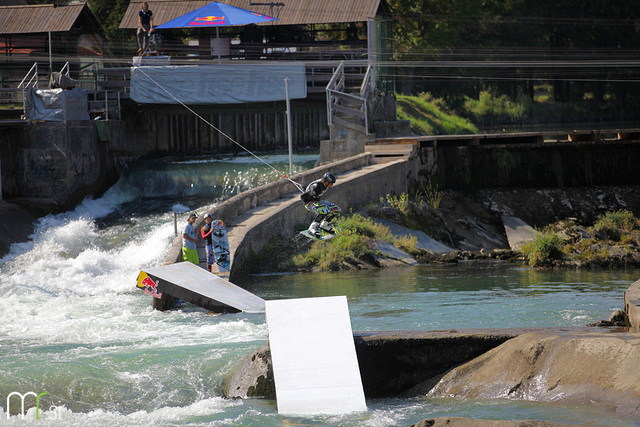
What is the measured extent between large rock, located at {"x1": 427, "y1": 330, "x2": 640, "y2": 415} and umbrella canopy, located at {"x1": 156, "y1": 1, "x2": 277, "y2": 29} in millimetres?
25680

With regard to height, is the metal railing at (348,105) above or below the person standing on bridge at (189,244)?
above

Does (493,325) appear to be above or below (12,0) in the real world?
below

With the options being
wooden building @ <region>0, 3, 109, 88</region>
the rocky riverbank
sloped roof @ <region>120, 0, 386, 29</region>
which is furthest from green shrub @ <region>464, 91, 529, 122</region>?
the rocky riverbank

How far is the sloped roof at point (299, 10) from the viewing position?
35531 millimetres

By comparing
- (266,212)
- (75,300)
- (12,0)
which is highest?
(12,0)

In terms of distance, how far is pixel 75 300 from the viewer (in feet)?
62.4

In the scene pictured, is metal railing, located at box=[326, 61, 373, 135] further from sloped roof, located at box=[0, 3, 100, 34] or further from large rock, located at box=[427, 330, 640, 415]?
large rock, located at box=[427, 330, 640, 415]

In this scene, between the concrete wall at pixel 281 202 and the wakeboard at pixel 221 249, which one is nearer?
the wakeboard at pixel 221 249

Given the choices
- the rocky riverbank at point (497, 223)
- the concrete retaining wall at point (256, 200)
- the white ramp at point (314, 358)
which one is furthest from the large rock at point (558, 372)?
the rocky riverbank at point (497, 223)

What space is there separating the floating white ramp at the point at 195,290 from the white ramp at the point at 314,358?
3904mm

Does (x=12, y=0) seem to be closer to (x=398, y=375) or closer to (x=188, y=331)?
(x=188, y=331)

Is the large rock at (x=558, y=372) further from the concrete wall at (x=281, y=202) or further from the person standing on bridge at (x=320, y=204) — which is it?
the concrete wall at (x=281, y=202)

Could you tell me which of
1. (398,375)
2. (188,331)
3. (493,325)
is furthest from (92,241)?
(398,375)

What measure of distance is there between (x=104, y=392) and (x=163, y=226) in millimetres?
15006
